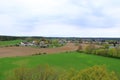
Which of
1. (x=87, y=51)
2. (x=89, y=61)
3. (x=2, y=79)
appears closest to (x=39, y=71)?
(x=2, y=79)

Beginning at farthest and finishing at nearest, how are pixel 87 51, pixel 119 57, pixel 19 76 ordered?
1. pixel 87 51
2. pixel 119 57
3. pixel 19 76

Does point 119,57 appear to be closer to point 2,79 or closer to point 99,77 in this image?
point 2,79

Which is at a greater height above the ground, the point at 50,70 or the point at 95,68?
the point at 95,68

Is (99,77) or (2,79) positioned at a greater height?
(99,77)

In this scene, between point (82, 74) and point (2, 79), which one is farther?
point (2, 79)

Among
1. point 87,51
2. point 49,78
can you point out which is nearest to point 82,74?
point 49,78

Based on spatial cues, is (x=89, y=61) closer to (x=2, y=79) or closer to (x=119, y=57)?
(x=119, y=57)

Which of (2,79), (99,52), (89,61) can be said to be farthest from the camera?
(99,52)

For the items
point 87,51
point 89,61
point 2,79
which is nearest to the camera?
point 2,79

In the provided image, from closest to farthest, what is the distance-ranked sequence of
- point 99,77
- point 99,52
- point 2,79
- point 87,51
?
point 99,77 → point 2,79 → point 99,52 → point 87,51
